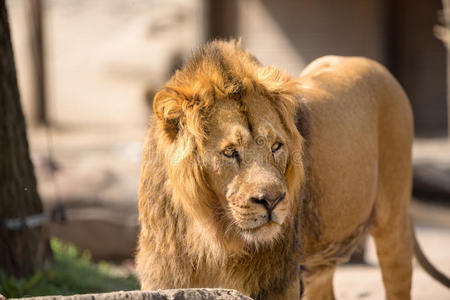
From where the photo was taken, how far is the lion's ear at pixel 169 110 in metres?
3.00

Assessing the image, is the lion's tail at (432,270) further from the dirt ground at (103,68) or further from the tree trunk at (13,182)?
the dirt ground at (103,68)

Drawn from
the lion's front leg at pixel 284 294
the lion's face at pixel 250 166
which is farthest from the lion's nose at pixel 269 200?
the lion's front leg at pixel 284 294

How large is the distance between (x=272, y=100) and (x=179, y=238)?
0.71 metres

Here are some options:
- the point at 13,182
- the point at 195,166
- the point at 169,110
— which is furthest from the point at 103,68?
the point at 195,166

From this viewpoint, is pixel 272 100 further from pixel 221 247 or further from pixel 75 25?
pixel 75 25

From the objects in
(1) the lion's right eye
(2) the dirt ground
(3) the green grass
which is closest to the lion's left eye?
(1) the lion's right eye

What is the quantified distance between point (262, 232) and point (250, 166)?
0.27 meters

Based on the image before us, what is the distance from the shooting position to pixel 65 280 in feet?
17.5

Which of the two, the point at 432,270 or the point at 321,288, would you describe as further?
the point at 432,270

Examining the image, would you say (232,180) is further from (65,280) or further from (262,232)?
(65,280)

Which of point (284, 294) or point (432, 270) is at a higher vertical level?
point (284, 294)

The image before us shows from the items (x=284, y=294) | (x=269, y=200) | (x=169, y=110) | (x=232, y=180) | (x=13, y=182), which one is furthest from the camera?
(x=13, y=182)

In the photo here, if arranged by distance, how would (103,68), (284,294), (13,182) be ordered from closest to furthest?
(284,294) → (13,182) → (103,68)

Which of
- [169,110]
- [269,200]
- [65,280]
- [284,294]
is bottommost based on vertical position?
[65,280]
